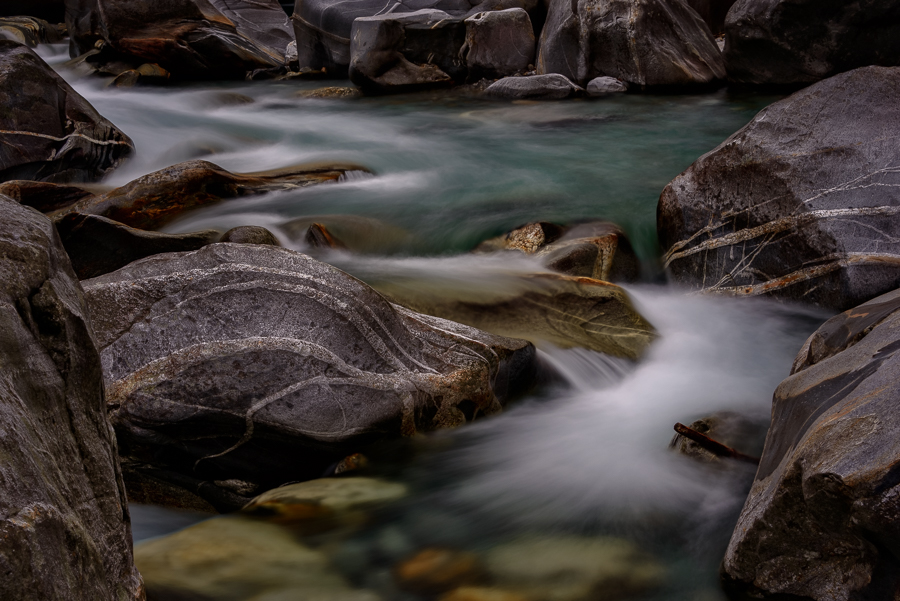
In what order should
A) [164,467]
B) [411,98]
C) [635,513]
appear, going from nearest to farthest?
[635,513], [164,467], [411,98]

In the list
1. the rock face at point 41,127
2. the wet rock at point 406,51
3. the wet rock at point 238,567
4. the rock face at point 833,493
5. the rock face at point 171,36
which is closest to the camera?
the rock face at point 833,493

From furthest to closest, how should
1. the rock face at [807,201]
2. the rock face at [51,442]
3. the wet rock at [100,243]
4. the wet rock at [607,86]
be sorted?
the wet rock at [607,86]
the rock face at [807,201]
the wet rock at [100,243]
the rock face at [51,442]

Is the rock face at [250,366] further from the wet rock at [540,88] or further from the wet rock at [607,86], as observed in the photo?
the wet rock at [607,86]

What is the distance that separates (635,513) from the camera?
2.83 m

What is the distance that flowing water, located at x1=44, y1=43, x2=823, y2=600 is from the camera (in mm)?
2838

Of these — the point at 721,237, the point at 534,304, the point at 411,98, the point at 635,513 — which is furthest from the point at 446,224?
the point at 411,98

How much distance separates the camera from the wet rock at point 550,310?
4.22 m

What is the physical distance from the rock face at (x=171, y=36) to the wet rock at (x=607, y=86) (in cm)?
823

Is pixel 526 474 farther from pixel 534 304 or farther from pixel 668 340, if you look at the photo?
pixel 668 340

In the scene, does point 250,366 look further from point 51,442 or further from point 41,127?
point 41,127

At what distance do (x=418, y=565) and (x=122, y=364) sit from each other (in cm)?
149

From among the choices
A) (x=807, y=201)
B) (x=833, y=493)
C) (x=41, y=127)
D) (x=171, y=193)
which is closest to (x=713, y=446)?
(x=833, y=493)

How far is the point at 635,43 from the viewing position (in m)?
11.5

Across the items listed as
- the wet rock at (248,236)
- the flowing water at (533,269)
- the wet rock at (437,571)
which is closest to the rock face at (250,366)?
the flowing water at (533,269)
